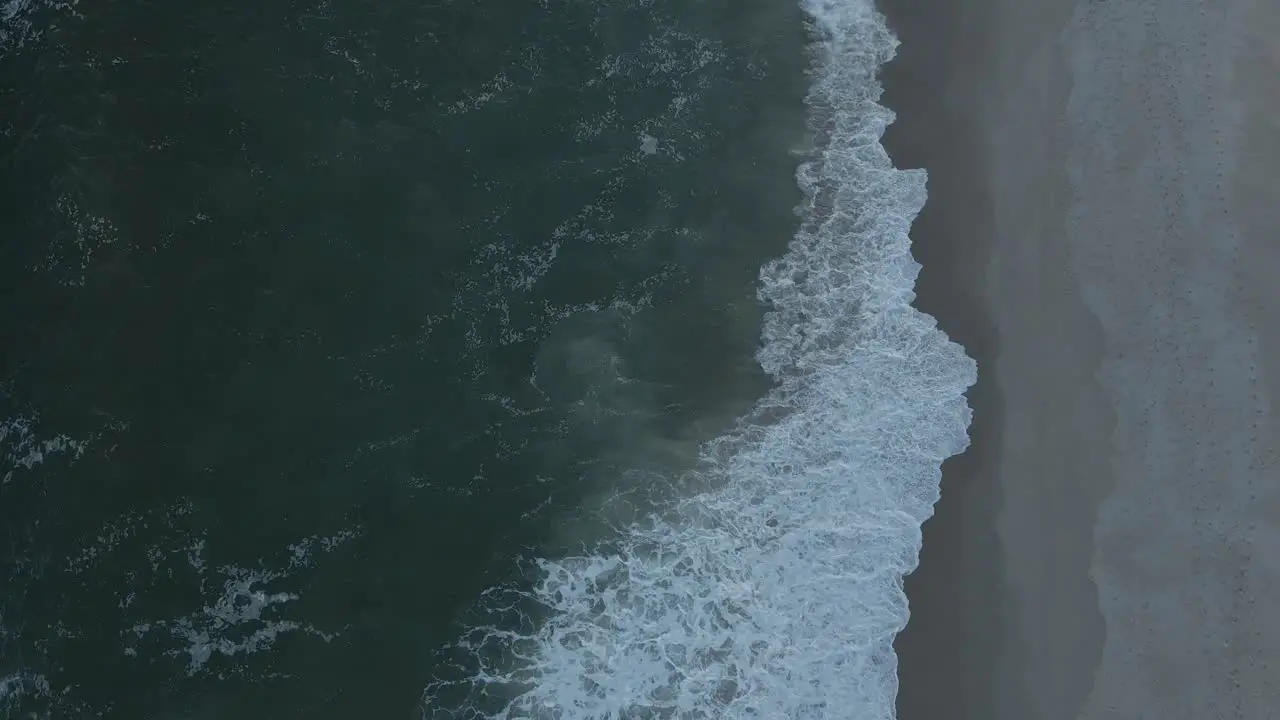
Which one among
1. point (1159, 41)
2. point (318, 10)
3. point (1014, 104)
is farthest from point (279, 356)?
point (1159, 41)

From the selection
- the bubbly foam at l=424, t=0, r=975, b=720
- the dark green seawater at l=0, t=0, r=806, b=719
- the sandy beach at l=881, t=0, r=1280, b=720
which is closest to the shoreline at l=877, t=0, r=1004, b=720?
the sandy beach at l=881, t=0, r=1280, b=720

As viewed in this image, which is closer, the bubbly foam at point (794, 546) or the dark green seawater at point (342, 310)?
the bubbly foam at point (794, 546)

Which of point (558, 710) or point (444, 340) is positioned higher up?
point (444, 340)

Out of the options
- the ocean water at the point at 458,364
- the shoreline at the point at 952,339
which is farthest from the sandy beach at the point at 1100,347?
the ocean water at the point at 458,364

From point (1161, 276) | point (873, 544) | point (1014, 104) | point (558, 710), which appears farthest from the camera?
point (1014, 104)

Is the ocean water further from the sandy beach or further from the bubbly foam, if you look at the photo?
the sandy beach

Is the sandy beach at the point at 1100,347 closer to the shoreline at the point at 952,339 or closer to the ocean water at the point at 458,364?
the shoreline at the point at 952,339

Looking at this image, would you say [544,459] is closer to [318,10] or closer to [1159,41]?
[318,10]
